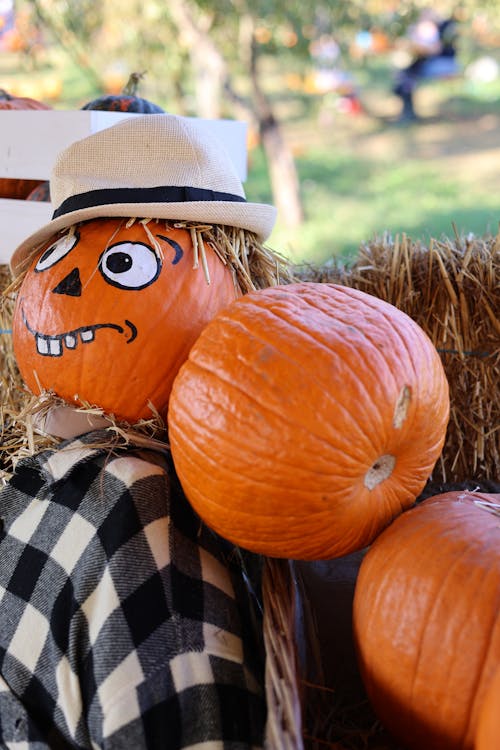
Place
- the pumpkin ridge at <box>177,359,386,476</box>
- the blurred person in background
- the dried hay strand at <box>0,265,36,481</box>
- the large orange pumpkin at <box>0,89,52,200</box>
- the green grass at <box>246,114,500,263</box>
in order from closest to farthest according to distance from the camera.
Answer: the pumpkin ridge at <box>177,359,386,476</box>, the dried hay strand at <box>0,265,36,481</box>, the large orange pumpkin at <box>0,89,52,200</box>, the green grass at <box>246,114,500,263</box>, the blurred person in background

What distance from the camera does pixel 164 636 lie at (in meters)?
1.08

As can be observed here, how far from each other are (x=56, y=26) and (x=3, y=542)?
12.9 feet

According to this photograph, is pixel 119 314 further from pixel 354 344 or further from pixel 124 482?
pixel 354 344

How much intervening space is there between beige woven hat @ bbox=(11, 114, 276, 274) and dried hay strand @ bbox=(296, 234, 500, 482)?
444 millimetres

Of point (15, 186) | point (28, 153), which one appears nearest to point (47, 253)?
point (28, 153)

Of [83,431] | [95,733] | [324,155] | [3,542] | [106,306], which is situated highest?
[324,155]

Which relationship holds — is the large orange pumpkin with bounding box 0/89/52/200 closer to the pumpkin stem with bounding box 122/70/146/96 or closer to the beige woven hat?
the pumpkin stem with bounding box 122/70/146/96

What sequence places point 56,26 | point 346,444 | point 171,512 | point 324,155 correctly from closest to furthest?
point 346,444 → point 171,512 → point 56,26 → point 324,155

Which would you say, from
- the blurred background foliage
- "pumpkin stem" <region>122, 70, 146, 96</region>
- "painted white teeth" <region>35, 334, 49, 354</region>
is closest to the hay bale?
"painted white teeth" <region>35, 334, 49, 354</region>

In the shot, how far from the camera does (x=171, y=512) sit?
1.19m

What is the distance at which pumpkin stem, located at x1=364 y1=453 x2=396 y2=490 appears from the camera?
1075mm

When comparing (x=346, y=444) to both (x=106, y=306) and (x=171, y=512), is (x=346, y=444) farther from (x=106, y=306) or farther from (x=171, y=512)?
Result: (x=106, y=306)

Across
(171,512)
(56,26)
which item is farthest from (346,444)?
(56,26)

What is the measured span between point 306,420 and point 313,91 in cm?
844
